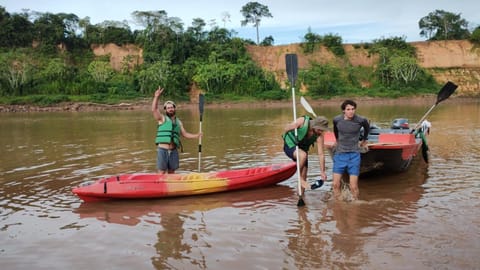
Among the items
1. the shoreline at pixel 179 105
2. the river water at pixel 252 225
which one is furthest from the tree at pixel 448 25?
the river water at pixel 252 225

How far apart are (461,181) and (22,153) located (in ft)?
39.7

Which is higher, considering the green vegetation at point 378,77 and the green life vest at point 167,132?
the green vegetation at point 378,77

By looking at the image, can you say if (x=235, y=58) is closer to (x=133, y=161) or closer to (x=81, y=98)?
(x=81, y=98)

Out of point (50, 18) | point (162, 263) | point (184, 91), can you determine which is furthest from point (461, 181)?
point (50, 18)

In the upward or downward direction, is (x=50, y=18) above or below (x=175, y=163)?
above

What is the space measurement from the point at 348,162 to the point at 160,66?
44.4 metres

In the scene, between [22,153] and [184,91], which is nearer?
[22,153]

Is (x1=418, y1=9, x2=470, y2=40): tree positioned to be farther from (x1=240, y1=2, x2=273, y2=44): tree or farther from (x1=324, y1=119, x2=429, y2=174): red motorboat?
(x1=324, y1=119, x2=429, y2=174): red motorboat

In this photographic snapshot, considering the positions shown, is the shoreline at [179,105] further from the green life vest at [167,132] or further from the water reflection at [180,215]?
the water reflection at [180,215]

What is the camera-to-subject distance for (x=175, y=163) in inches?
311

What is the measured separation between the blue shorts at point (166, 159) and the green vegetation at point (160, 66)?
3754 centimetres

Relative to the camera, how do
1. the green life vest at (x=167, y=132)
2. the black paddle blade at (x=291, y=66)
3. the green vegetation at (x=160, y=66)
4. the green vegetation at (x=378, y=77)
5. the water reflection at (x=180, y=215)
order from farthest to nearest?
the green vegetation at (x=378, y=77) < the green vegetation at (x=160, y=66) < the black paddle blade at (x=291, y=66) < the green life vest at (x=167, y=132) < the water reflection at (x=180, y=215)

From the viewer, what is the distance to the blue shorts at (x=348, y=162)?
6.78 meters

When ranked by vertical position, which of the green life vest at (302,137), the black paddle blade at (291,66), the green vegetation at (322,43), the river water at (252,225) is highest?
the green vegetation at (322,43)
